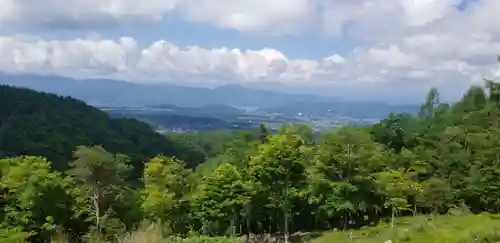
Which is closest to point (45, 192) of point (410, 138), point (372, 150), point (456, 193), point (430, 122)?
point (372, 150)

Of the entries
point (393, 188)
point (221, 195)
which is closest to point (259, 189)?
point (221, 195)

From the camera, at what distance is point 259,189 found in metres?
45.4

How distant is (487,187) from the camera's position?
168ft

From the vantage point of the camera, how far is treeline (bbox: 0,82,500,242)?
41.6m

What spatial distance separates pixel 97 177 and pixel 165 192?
5.97 meters

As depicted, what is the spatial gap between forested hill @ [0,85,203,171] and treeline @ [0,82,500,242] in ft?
209

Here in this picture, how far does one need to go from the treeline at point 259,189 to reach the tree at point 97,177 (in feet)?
0.28

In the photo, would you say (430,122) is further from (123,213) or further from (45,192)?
(45,192)

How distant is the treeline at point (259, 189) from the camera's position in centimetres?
4156

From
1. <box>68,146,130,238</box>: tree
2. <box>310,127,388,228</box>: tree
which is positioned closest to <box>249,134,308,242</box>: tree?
<box>310,127,388,228</box>: tree

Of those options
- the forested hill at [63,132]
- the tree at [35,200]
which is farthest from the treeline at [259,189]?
the forested hill at [63,132]

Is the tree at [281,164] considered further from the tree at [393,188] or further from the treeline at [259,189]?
the tree at [393,188]

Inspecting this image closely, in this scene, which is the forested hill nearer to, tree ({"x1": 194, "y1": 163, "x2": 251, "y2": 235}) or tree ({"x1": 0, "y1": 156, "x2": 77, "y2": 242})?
tree ({"x1": 0, "y1": 156, "x2": 77, "y2": 242})

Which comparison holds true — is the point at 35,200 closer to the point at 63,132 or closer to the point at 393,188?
the point at 393,188
